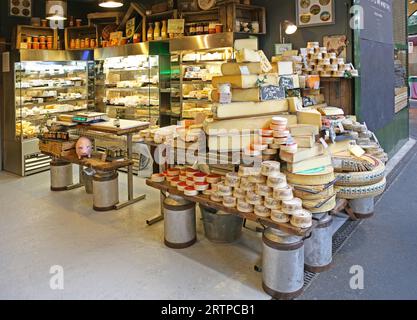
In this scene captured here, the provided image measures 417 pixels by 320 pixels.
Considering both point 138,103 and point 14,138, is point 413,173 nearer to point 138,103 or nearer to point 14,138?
point 138,103

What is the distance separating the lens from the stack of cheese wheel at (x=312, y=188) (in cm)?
275

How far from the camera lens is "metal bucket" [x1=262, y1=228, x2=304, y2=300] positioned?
262cm

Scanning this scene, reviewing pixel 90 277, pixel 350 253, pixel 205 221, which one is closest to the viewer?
pixel 90 277

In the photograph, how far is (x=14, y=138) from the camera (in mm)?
6348

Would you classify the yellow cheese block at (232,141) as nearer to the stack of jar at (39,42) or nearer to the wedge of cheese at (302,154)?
the wedge of cheese at (302,154)

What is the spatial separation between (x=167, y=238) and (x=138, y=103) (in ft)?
11.5

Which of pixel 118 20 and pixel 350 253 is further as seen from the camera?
pixel 118 20

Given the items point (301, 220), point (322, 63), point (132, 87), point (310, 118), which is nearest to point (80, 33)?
point (132, 87)

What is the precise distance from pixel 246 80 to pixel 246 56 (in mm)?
203

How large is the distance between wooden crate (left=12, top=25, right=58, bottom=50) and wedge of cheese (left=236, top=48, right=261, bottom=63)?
4832 mm

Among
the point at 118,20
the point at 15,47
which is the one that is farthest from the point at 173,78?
the point at 15,47

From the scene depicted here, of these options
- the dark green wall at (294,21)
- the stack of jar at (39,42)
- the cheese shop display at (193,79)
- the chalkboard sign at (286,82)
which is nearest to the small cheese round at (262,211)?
the chalkboard sign at (286,82)

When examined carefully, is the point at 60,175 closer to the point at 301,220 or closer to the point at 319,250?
the point at 319,250

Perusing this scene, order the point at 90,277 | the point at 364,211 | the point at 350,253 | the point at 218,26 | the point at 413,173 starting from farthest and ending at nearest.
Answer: the point at 413,173 → the point at 218,26 → the point at 364,211 → the point at 350,253 → the point at 90,277
